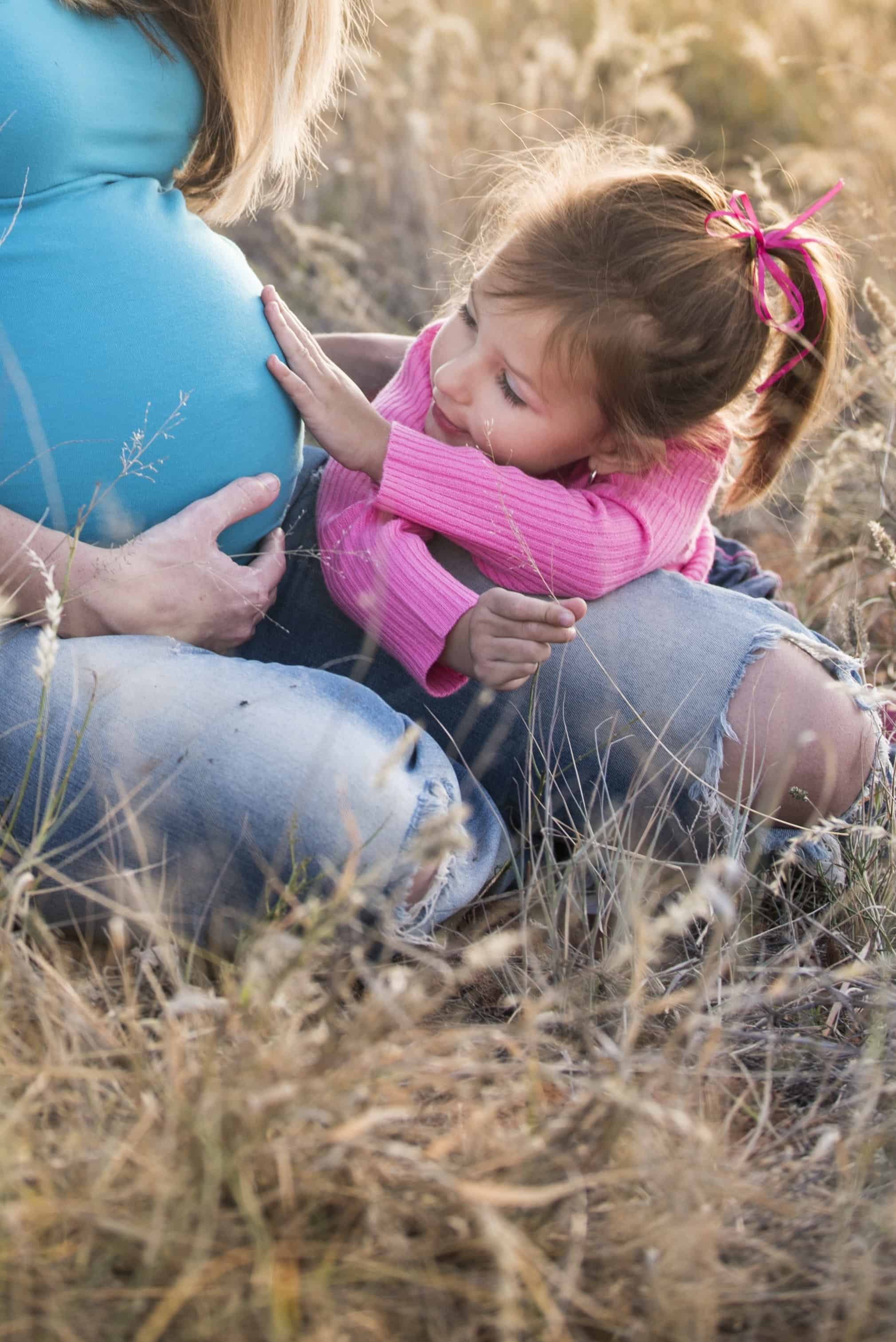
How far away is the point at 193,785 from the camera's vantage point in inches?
58.3

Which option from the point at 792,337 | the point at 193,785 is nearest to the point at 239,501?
the point at 193,785

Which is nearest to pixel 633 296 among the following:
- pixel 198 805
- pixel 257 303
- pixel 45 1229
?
pixel 257 303

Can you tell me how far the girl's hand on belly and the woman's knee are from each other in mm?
722

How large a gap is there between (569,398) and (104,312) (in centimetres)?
67

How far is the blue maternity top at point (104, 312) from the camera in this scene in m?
1.61

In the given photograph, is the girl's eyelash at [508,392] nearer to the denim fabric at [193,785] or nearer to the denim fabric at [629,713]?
the denim fabric at [629,713]

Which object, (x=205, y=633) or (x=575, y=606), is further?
(x=205, y=633)

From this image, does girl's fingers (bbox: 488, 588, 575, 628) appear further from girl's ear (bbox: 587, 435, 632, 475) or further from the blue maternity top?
the blue maternity top

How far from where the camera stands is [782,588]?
2760mm

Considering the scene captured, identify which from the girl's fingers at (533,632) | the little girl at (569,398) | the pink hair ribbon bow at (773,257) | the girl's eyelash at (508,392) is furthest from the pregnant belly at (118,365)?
the pink hair ribbon bow at (773,257)

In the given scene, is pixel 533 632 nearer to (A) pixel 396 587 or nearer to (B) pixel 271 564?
(A) pixel 396 587

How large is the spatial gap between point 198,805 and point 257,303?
2.60 ft

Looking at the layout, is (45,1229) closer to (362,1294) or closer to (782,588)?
(362,1294)

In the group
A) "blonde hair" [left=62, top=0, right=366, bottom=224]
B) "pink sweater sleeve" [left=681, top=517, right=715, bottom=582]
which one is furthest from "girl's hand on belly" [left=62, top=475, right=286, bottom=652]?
"pink sweater sleeve" [left=681, top=517, right=715, bottom=582]
